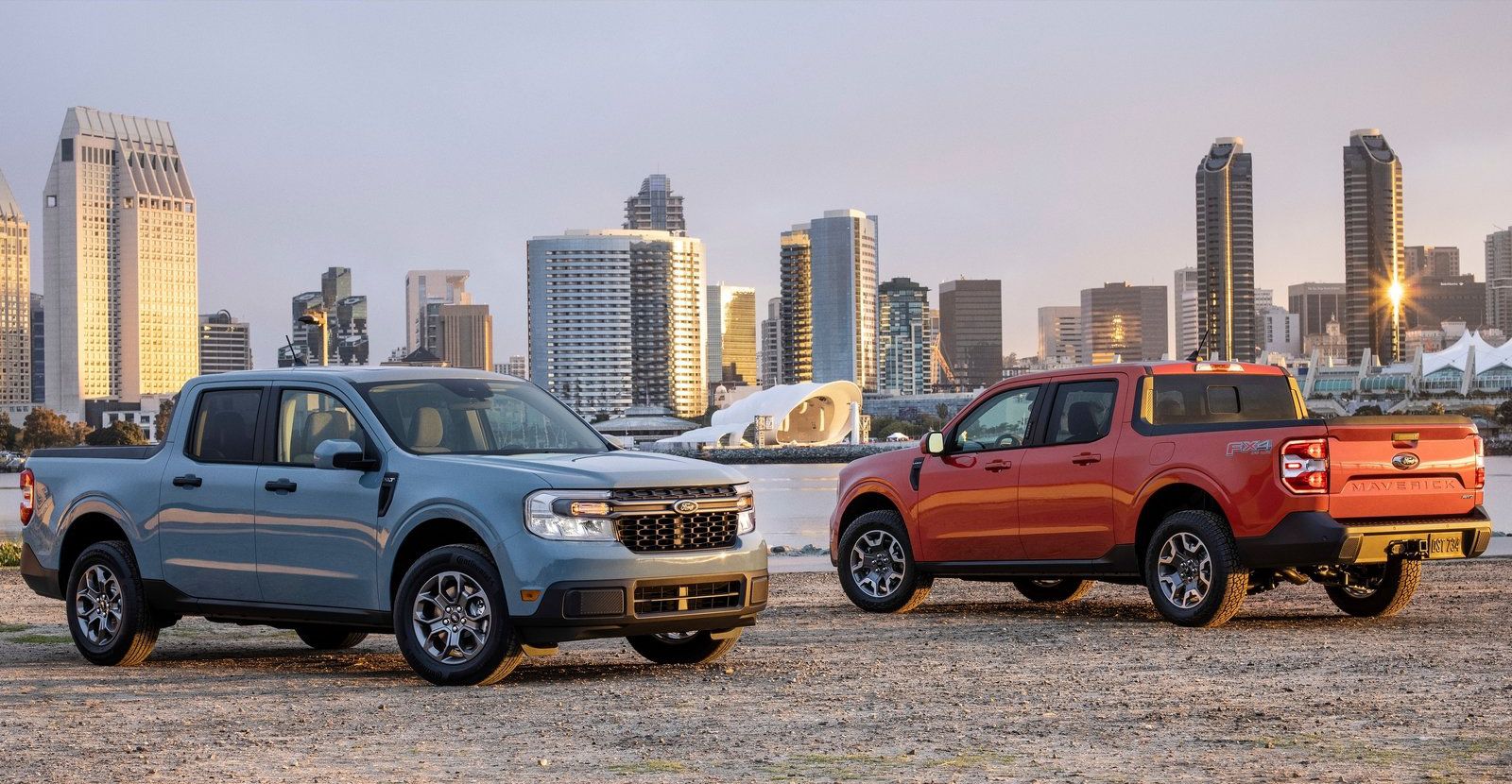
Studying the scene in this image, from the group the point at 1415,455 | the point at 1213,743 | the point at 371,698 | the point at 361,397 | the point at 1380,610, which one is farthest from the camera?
the point at 1380,610

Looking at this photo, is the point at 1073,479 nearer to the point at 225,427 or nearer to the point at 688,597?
the point at 688,597

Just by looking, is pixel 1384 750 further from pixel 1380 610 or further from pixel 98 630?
pixel 98 630

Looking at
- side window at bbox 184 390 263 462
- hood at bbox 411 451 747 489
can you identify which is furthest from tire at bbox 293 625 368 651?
hood at bbox 411 451 747 489

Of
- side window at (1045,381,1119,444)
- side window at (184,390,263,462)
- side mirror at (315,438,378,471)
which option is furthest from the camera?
side window at (1045,381,1119,444)

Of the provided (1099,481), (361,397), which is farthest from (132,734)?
(1099,481)

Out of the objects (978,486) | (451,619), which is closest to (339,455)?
(451,619)

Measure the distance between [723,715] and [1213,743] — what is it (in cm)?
235

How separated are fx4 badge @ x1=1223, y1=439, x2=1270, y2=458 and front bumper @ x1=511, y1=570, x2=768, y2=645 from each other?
152 inches

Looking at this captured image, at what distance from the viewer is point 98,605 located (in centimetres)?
1127

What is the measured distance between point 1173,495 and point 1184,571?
56 centimetres

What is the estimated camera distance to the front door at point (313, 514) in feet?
32.7

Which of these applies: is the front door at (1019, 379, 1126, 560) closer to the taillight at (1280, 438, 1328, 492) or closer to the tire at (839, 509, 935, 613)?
the tire at (839, 509, 935, 613)

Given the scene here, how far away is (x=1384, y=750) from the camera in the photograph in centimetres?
727

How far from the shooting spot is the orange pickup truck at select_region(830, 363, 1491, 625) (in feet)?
39.0
